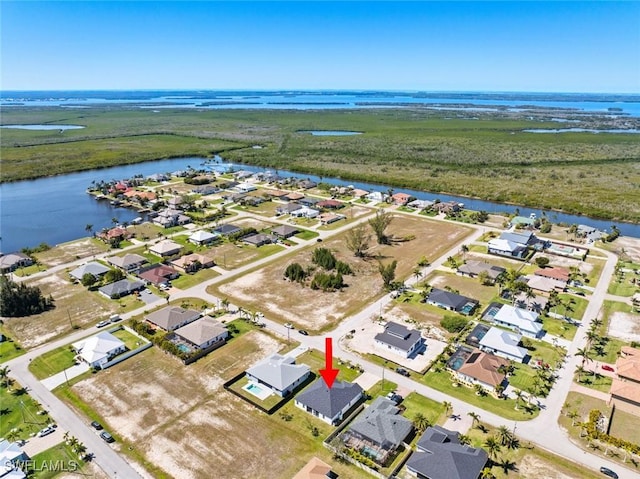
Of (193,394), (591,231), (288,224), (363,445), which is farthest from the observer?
(288,224)

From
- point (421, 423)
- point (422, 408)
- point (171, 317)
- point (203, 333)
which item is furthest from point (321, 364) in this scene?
point (171, 317)

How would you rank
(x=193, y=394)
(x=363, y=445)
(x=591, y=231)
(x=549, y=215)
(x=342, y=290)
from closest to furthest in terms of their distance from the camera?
(x=363, y=445) → (x=193, y=394) → (x=342, y=290) → (x=591, y=231) → (x=549, y=215)

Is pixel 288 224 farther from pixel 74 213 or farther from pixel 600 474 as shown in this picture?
pixel 600 474

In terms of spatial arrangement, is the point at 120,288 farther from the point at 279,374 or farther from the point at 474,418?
the point at 474,418

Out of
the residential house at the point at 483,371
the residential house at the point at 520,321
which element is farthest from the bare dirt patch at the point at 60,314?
the residential house at the point at 520,321

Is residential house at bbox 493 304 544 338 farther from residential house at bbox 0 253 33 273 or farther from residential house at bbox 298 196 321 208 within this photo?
residential house at bbox 0 253 33 273

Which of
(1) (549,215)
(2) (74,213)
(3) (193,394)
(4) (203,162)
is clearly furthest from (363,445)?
(4) (203,162)

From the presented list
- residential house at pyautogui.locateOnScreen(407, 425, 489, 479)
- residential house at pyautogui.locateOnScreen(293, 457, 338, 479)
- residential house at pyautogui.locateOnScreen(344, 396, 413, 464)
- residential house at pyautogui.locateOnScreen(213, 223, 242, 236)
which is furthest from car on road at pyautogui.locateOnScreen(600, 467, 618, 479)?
residential house at pyautogui.locateOnScreen(213, 223, 242, 236)
